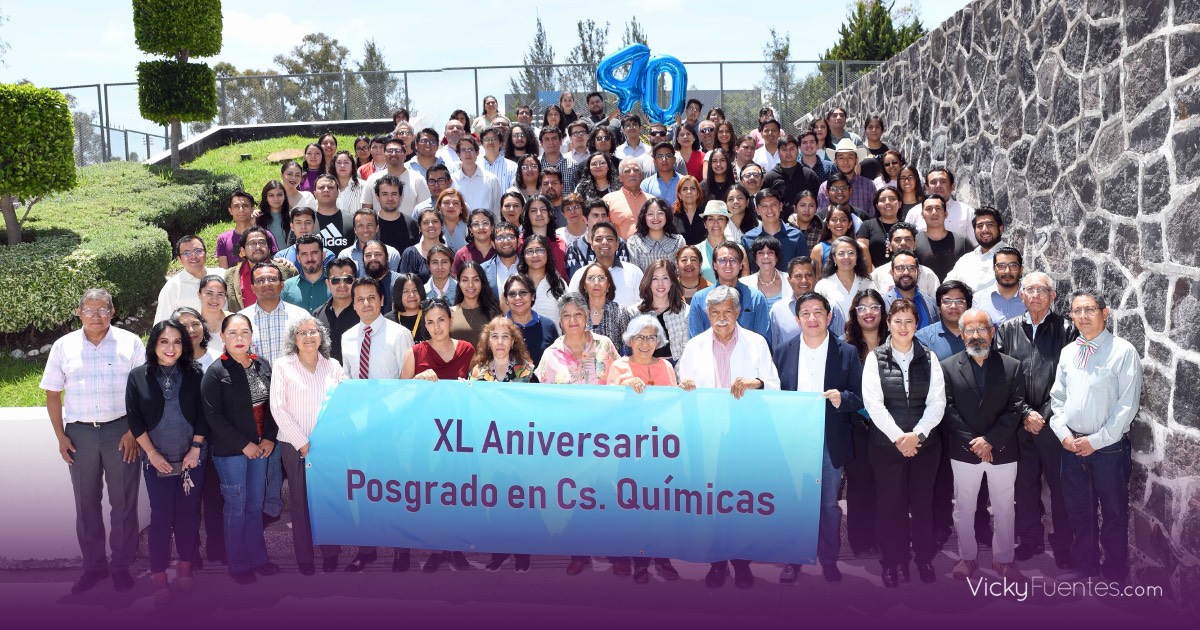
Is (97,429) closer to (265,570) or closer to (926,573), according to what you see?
(265,570)

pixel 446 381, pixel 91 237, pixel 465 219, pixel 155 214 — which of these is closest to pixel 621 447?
pixel 446 381

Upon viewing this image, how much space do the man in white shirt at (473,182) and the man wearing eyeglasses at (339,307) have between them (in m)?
3.35

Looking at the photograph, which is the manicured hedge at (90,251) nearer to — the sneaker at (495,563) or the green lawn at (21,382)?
the green lawn at (21,382)

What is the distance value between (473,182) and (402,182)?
77cm

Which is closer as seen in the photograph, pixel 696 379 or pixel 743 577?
pixel 743 577

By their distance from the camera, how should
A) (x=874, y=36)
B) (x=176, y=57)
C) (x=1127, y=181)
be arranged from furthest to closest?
1. (x=874, y=36)
2. (x=176, y=57)
3. (x=1127, y=181)

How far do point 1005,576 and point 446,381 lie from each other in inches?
148

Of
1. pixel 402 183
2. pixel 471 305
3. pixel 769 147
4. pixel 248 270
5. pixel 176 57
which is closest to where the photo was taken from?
pixel 471 305

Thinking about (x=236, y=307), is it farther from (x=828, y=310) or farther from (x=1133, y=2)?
(x=1133, y=2)

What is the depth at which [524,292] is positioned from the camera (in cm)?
689

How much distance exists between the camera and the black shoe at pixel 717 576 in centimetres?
607

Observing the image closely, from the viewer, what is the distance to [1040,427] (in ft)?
20.1

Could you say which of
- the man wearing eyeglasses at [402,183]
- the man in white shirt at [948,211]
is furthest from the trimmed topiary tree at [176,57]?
the man in white shirt at [948,211]

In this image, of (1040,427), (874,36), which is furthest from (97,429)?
(874,36)
